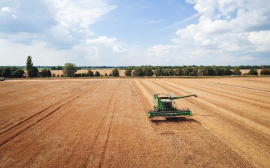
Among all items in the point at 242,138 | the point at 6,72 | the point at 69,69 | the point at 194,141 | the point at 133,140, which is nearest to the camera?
the point at 194,141

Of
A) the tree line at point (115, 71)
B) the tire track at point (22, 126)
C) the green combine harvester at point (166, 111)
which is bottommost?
the tire track at point (22, 126)

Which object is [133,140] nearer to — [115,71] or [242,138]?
[242,138]

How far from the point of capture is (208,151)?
8.15 m

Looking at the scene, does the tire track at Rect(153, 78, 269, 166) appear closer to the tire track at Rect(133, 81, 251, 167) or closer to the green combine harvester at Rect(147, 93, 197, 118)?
the tire track at Rect(133, 81, 251, 167)

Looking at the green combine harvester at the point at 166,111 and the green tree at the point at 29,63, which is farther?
the green tree at the point at 29,63

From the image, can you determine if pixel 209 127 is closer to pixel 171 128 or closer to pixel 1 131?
pixel 171 128

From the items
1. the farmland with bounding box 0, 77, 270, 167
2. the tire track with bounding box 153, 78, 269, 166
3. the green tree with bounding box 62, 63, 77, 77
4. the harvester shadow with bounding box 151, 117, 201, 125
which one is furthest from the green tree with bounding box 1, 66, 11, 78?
the tire track with bounding box 153, 78, 269, 166

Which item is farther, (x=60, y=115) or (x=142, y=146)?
(x=60, y=115)

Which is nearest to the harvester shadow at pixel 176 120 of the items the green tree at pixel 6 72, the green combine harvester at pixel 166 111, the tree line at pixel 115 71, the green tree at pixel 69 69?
the green combine harvester at pixel 166 111

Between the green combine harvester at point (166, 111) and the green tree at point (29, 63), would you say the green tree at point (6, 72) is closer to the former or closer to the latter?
the green tree at point (29, 63)

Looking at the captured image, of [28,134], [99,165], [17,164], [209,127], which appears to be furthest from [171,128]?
[28,134]

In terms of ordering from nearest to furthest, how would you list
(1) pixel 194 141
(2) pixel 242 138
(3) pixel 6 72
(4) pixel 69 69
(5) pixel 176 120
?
(1) pixel 194 141 < (2) pixel 242 138 < (5) pixel 176 120 < (3) pixel 6 72 < (4) pixel 69 69

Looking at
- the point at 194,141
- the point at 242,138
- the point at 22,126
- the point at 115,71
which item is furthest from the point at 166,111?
the point at 115,71

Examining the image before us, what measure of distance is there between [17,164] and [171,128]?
30.2 feet
